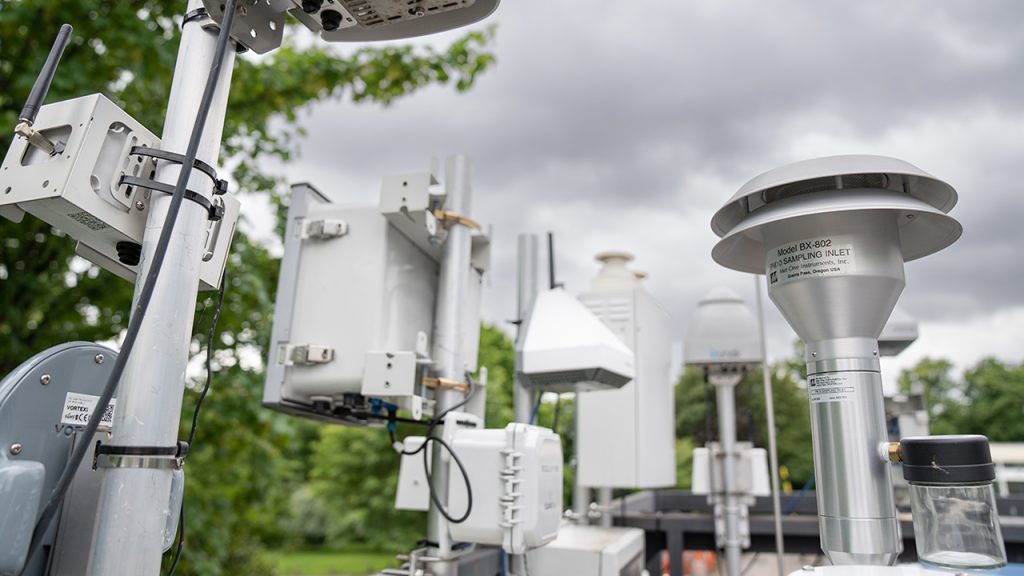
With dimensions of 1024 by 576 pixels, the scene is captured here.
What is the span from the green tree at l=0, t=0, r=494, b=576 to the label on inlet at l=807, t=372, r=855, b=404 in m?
2.16

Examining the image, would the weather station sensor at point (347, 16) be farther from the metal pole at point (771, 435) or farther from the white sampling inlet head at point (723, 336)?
the white sampling inlet head at point (723, 336)

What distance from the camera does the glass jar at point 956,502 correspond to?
1091 mm

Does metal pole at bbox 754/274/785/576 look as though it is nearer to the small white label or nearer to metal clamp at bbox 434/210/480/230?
metal clamp at bbox 434/210/480/230

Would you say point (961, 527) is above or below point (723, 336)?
below

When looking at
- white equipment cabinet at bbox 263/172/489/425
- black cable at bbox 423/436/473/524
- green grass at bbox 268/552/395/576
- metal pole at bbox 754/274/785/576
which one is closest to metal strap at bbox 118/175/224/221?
white equipment cabinet at bbox 263/172/489/425

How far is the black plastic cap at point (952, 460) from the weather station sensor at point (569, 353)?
129 cm

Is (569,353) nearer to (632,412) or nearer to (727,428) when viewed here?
(632,412)

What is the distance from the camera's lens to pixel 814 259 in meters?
1.31

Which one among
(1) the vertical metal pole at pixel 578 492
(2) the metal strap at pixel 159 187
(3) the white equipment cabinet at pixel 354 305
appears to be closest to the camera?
(2) the metal strap at pixel 159 187

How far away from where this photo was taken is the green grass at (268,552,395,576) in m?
25.3

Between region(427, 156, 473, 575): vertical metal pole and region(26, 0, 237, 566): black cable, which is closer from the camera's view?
region(26, 0, 237, 566): black cable

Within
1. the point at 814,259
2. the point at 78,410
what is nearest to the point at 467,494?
the point at 78,410

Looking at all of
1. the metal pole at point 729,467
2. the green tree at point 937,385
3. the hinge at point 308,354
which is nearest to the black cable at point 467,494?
the hinge at point 308,354

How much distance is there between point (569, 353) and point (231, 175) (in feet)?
7.99
